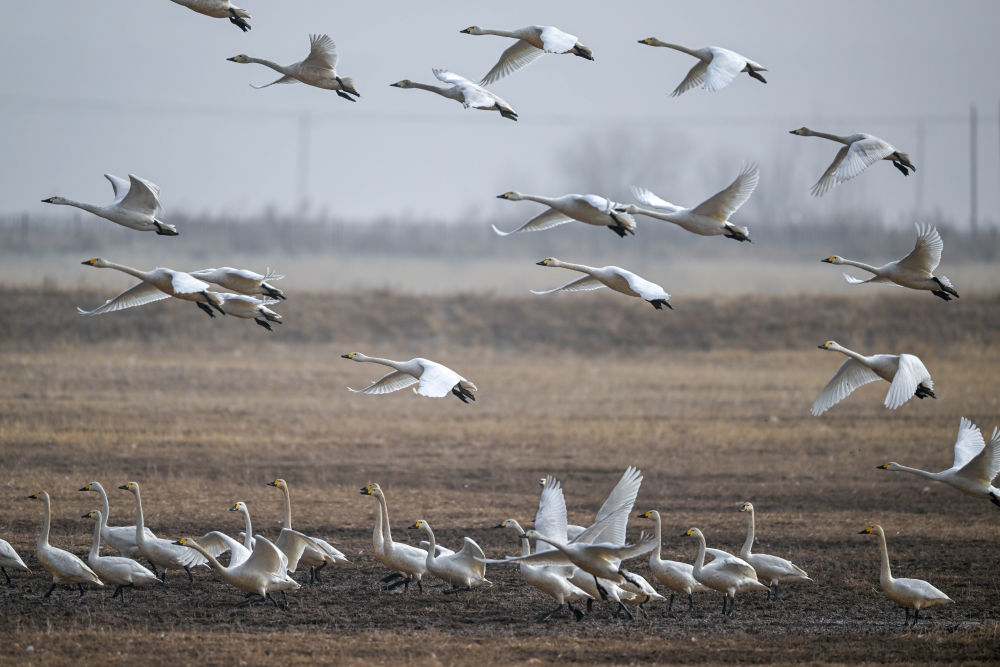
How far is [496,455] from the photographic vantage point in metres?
17.4

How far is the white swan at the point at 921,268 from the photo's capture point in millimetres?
9320

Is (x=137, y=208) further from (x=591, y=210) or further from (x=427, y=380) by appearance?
(x=591, y=210)

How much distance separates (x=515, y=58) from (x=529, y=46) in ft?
0.55

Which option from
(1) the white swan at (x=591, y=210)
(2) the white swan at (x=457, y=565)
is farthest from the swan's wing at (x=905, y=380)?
(2) the white swan at (x=457, y=565)

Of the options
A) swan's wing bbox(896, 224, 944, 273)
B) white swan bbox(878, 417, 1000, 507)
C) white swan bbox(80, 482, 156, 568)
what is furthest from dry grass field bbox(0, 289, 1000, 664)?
swan's wing bbox(896, 224, 944, 273)

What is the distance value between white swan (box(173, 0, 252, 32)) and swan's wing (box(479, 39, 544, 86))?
231 centimetres

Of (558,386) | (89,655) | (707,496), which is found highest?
(89,655)

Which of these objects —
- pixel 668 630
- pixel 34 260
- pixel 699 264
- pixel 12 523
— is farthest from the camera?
pixel 699 264

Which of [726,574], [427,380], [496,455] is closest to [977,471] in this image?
[726,574]

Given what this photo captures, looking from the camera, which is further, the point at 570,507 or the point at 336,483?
the point at 336,483

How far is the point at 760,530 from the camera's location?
1230 cm

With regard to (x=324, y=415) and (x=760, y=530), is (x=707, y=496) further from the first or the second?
(x=324, y=415)

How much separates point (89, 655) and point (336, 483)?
7.24 m

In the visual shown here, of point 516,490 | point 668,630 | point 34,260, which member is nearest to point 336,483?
point 516,490
